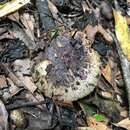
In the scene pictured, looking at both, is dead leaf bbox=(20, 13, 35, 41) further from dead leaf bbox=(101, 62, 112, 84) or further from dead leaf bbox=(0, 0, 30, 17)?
dead leaf bbox=(101, 62, 112, 84)

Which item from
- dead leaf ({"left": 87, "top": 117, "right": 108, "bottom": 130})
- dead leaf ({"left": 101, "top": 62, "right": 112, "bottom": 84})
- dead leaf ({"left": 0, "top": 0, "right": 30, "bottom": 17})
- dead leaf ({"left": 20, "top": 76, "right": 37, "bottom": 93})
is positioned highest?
dead leaf ({"left": 0, "top": 0, "right": 30, "bottom": 17})

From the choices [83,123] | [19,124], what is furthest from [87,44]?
[19,124]

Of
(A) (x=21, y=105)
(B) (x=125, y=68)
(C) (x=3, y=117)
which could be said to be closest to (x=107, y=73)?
(B) (x=125, y=68)

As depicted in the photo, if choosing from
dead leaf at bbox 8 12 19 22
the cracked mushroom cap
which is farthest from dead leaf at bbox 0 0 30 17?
the cracked mushroom cap

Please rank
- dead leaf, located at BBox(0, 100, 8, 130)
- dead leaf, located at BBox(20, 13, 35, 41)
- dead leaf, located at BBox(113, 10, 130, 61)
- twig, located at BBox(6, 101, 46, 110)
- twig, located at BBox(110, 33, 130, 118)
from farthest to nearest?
dead leaf, located at BBox(20, 13, 35, 41)
dead leaf, located at BBox(113, 10, 130, 61)
twig, located at BBox(110, 33, 130, 118)
twig, located at BBox(6, 101, 46, 110)
dead leaf, located at BBox(0, 100, 8, 130)

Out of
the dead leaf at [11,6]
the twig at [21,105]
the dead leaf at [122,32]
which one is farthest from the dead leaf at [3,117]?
the dead leaf at [122,32]

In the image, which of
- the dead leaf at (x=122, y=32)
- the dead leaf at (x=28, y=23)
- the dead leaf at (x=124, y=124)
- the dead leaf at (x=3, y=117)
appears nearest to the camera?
the dead leaf at (x=3, y=117)

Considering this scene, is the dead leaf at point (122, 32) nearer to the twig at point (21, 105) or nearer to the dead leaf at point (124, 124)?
the dead leaf at point (124, 124)

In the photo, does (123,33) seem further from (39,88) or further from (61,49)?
(39,88)

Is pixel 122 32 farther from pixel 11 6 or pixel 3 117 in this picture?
pixel 3 117
